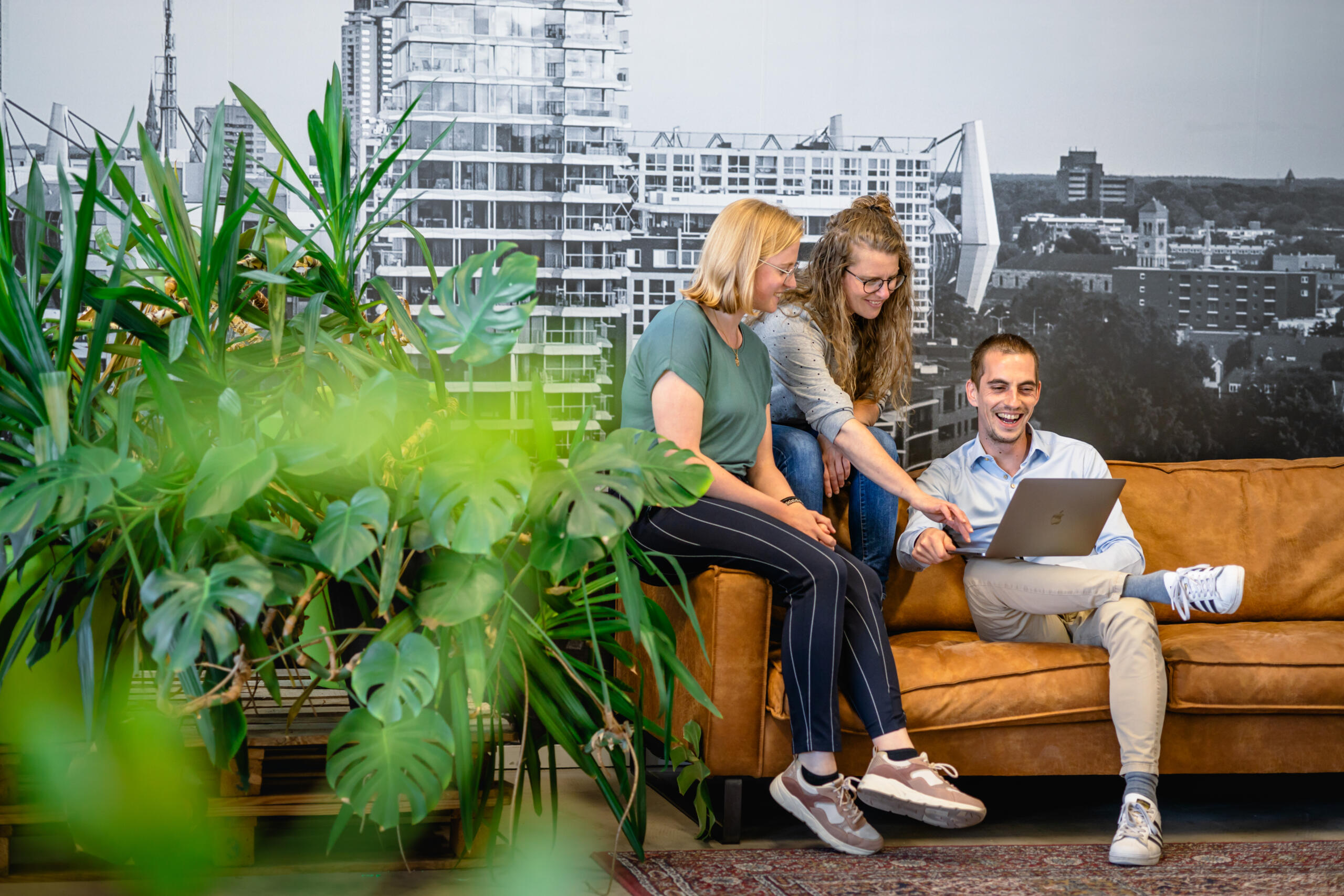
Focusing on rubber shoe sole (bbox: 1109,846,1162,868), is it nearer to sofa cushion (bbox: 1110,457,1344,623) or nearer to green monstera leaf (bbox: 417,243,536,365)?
sofa cushion (bbox: 1110,457,1344,623)

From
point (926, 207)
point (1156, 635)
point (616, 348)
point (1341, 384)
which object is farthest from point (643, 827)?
point (1341, 384)

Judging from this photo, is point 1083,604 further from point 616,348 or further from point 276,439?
point 276,439

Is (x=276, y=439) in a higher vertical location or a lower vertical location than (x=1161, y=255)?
lower

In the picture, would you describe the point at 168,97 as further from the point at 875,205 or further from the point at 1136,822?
the point at 1136,822

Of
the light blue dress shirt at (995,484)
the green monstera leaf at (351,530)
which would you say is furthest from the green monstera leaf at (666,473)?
the light blue dress shirt at (995,484)

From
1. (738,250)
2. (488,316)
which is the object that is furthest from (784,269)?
(488,316)

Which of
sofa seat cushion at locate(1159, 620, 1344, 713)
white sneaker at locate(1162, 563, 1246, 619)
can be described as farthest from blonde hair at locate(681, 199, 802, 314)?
sofa seat cushion at locate(1159, 620, 1344, 713)

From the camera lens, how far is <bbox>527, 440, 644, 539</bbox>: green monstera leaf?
1701mm

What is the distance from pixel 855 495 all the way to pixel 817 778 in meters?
0.79

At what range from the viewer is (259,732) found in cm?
210

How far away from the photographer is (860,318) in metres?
2.90

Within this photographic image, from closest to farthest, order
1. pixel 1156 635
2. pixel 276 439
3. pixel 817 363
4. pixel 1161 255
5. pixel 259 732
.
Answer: pixel 276 439 → pixel 259 732 → pixel 1156 635 → pixel 817 363 → pixel 1161 255

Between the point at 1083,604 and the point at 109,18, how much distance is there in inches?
106

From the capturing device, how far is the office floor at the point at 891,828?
206 cm
